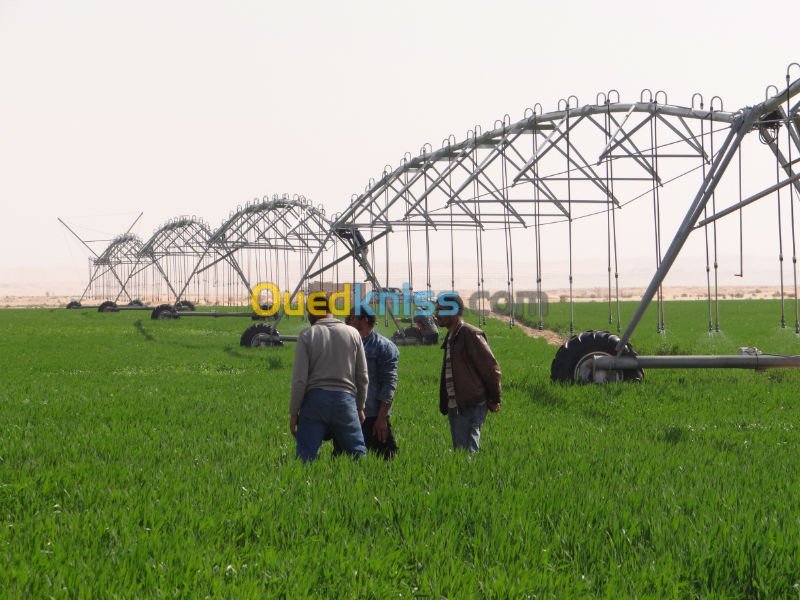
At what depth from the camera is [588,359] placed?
1377 cm

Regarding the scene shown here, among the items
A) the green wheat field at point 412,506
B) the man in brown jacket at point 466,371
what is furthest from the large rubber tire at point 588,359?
the man in brown jacket at point 466,371

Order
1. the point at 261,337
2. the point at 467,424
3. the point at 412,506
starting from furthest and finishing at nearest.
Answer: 1. the point at 261,337
2. the point at 467,424
3. the point at 412,506

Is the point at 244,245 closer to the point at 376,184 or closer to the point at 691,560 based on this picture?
the point at 376,184

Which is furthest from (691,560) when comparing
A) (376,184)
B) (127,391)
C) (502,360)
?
(376,184)

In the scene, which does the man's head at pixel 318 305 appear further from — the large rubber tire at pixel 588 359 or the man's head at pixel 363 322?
the large rubber tire at pixel 588 359

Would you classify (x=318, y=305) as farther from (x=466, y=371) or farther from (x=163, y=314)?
(x=163, y=314)

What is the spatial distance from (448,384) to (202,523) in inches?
106

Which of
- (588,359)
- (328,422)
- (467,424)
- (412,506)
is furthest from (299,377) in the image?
(588,359)

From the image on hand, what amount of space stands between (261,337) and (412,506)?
19.3 metres

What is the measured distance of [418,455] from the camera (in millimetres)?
7645

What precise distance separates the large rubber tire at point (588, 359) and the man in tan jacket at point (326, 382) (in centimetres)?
777

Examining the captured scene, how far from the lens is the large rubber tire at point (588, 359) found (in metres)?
13.7

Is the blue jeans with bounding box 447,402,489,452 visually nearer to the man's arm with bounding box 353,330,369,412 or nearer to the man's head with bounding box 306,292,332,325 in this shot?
the man's arm with bounding box 353,330,369,412

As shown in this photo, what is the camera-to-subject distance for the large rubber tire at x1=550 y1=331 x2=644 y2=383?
1366 centimetres
